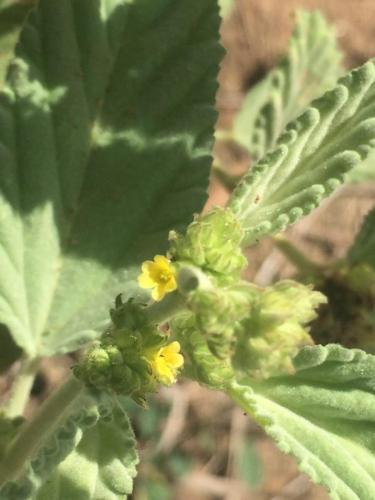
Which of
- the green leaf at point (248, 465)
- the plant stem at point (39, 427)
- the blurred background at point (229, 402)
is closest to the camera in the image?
the plant stem at point (39, 427)

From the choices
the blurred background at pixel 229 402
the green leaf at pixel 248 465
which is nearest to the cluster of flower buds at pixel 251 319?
the blurred background at pixel 229 402

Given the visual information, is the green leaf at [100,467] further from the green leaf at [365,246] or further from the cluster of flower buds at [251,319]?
the green leaf at [365,246]

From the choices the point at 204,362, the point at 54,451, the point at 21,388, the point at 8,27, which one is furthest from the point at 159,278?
the point at 8,27

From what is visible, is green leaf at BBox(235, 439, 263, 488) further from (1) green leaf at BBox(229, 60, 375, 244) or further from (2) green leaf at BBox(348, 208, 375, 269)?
(1) green leaf at BBox(229, 60, 375, 244)

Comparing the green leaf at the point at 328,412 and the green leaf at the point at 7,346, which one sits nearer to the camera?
the green leaf at the point at 328,412

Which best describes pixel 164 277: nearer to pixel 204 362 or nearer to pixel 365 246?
pixel 204 362

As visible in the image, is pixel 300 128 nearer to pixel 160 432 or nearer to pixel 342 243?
pixel 160 432
